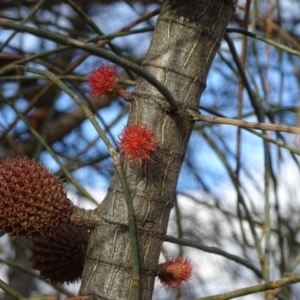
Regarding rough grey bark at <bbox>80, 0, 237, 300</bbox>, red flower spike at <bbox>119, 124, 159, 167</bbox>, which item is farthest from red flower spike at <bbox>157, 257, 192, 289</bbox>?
red flower spike at <bbox>119, 124, 159, 167</bbox>

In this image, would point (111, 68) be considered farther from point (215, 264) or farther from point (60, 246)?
point (215, 264)

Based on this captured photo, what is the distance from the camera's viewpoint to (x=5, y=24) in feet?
2.17

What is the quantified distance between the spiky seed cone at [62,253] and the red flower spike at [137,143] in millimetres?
157

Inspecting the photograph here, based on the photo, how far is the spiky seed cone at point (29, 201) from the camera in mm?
807

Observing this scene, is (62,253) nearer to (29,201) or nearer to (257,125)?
(29,201)

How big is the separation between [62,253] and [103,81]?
0.23 m

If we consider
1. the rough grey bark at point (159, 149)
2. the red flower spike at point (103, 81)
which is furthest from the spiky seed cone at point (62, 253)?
the red flower spike at point (103, 81)

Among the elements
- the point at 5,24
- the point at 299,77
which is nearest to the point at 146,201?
the point at 5,24

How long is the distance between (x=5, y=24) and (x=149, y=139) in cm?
25

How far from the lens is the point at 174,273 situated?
0.90m

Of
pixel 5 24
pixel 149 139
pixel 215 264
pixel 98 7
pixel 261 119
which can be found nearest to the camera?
pixel 5 24

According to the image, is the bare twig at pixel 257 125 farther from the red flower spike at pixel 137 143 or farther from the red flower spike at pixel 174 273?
the red flower spike at pixel 174 273

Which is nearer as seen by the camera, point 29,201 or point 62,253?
point 29,201

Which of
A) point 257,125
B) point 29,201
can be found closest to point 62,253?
point 29,201
